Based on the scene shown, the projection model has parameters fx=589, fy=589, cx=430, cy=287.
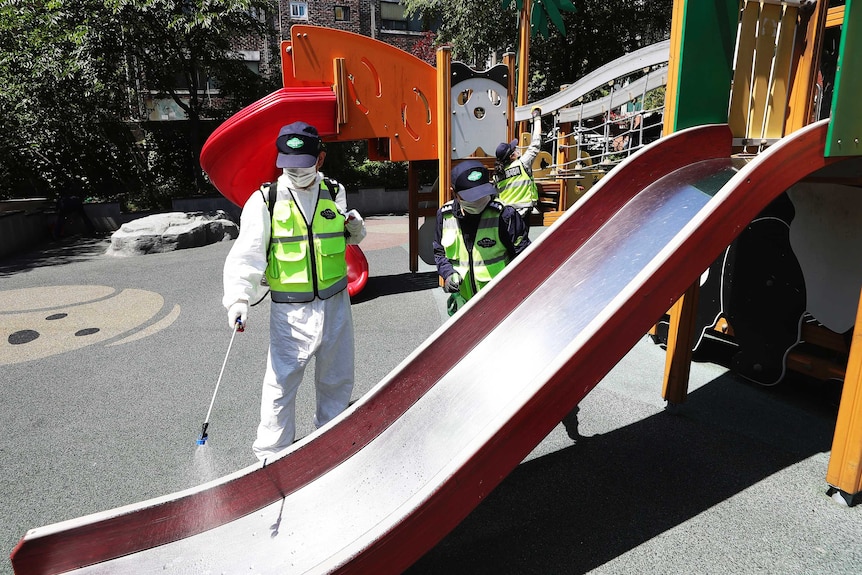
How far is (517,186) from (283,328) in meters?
4.27

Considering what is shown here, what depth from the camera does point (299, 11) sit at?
2748 centimetres

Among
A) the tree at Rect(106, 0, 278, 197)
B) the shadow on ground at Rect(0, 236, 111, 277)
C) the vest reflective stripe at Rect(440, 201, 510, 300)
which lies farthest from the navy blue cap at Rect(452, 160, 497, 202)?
the tree at Rect(106, 0, 278, 197)

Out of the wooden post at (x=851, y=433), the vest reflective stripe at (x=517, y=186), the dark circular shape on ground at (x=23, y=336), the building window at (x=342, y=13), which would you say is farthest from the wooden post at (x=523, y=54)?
the building window at (x=342, y=13)

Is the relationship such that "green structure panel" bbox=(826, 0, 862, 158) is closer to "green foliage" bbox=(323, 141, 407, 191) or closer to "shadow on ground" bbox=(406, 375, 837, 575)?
"shadow on ground" bbox=(406, 375, 837, 575)

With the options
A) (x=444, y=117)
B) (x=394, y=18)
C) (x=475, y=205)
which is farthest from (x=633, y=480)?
(x=394, y=18)

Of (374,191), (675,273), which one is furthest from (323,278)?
(374,191)

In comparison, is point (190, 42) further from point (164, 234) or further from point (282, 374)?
point (282, 374)

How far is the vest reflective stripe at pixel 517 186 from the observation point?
270 inches

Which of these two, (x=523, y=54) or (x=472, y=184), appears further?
(x=523, y=54)

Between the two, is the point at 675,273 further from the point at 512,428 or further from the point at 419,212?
the point at 419,212

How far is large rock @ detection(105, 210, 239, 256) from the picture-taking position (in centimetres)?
1209

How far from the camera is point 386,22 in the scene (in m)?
29.4

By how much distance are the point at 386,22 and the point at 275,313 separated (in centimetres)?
2930

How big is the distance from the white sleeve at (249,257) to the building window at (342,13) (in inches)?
1104
